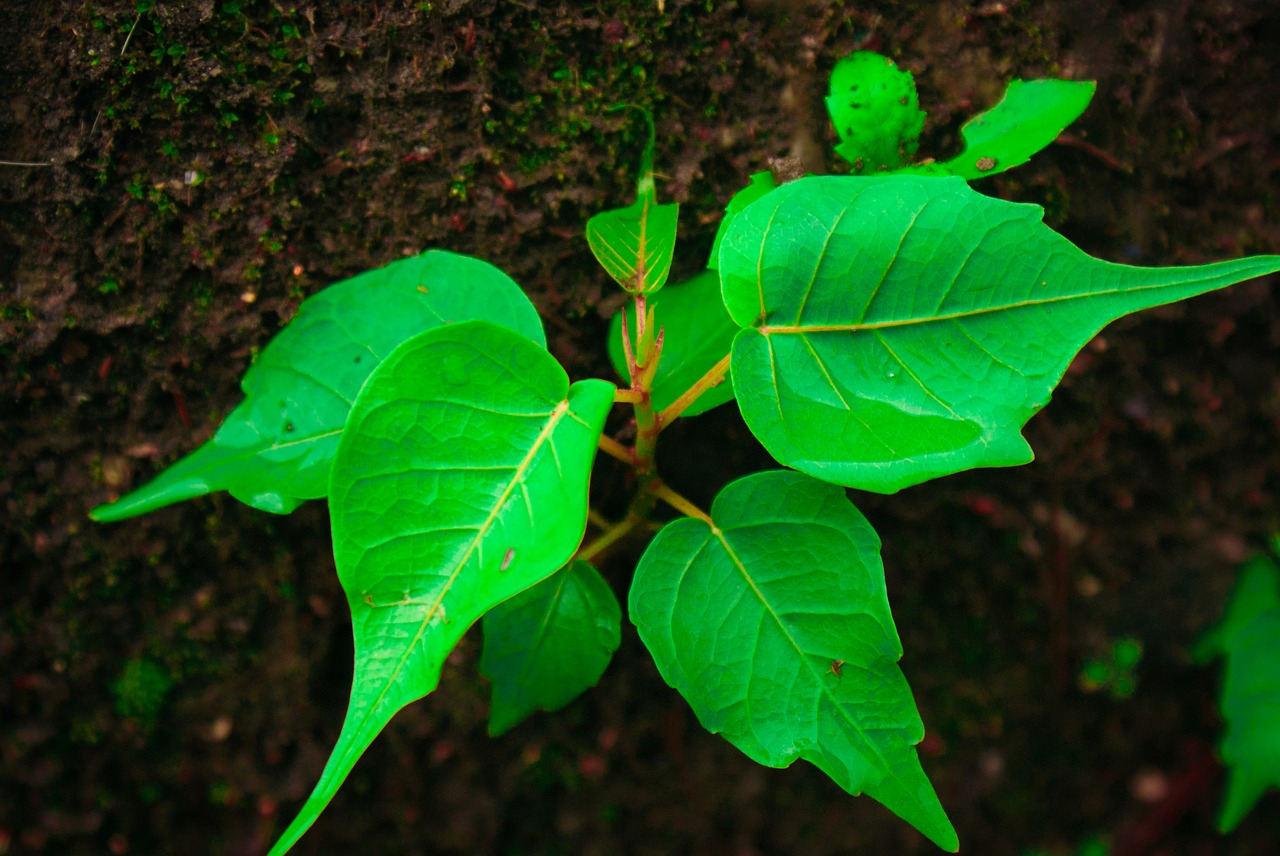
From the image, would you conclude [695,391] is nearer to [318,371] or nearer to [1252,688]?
[318,371]

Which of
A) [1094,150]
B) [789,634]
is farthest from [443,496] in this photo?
[1094,150]

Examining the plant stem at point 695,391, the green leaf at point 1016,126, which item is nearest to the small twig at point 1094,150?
the green leaf at point 1016,126

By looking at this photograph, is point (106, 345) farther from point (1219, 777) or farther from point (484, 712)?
point (1219, 777)

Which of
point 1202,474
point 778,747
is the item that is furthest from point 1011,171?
point 778,747

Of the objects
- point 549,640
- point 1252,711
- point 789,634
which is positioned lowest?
point 1252,711

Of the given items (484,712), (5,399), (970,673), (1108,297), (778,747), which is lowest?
(970,673)
